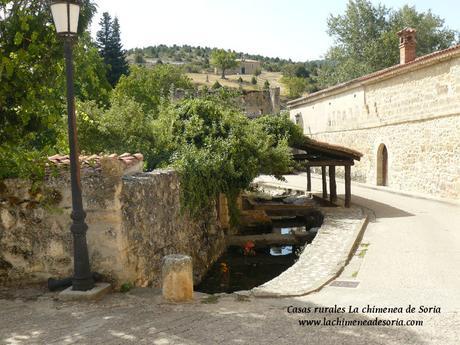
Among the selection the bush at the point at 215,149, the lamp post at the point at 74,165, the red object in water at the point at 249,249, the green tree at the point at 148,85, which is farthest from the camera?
the green tree at the point at 148,85

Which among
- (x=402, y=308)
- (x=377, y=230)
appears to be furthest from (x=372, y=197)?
(x=402, y=308)

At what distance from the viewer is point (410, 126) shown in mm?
20375

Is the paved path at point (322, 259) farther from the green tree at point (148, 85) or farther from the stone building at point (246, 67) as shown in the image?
the stone building at point (246, 67)

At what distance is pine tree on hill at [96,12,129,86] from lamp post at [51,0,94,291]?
41839mm

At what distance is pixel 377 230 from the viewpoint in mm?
11969

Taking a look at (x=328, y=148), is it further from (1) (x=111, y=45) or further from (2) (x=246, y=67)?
(2) (x=246, y=67)

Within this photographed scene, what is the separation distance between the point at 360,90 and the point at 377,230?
48.8ft

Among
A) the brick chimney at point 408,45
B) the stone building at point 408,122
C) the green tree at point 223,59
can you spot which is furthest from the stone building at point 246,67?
the brick chimney at point 408,45

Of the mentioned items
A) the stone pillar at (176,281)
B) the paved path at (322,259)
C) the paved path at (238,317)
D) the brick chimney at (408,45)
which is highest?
the brick chimney at (408,45)

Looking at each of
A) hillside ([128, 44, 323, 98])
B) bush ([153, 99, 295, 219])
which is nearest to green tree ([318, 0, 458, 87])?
bush ([153, 99, 295, 219])

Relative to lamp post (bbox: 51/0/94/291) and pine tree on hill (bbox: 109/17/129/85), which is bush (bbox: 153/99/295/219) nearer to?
lamp post (bbox: 51/0/94/291)

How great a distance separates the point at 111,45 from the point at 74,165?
44710 mm

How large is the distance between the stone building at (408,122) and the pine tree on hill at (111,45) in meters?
25.4

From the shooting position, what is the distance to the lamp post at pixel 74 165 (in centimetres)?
541
